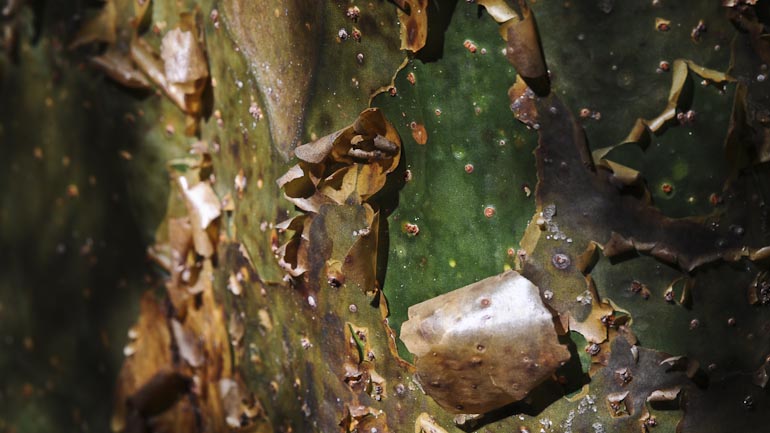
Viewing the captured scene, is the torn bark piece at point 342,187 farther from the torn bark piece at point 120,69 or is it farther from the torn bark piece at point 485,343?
the torn bark piece at point 120,69

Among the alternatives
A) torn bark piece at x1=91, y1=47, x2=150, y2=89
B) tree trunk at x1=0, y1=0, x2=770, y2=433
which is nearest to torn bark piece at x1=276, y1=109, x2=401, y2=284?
tree trunk at x1=0, y1=0, x2=770, y2=433

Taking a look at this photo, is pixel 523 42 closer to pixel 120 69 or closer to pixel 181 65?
pixel 181 65

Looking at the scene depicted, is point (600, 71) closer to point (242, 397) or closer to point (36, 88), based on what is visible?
point (242, 397)

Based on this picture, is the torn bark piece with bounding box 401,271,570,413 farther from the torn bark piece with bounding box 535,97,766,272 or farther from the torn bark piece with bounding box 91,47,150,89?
the torn bark piece with bounding box 91,47,150,89

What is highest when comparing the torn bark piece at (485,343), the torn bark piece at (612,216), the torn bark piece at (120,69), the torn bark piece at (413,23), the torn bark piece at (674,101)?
the torn bark piece at (413,23)

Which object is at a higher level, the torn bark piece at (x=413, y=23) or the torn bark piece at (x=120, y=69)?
the torn bark piece at (x=413, y=23)

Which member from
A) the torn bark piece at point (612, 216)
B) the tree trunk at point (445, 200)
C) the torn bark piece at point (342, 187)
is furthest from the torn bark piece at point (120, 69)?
the torn bark piece at point (612, 216)
